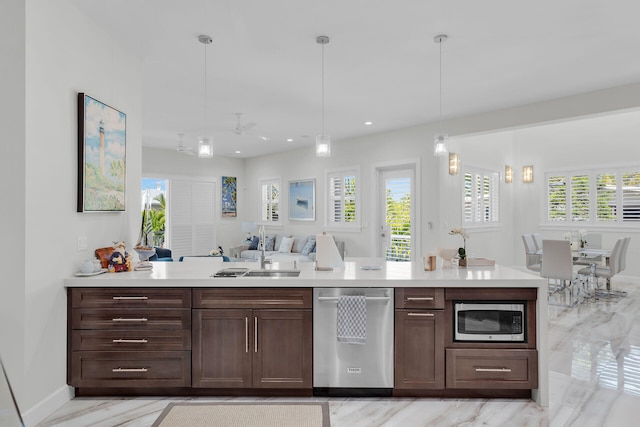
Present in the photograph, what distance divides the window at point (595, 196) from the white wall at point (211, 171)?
279 inches

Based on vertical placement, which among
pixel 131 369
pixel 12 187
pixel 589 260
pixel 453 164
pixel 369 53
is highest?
pixel 369 53

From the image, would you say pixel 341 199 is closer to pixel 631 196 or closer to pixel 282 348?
pixel 631 196

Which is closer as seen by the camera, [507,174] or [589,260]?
[589,260]

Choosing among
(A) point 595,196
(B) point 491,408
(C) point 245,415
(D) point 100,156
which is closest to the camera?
(C) point 245,415

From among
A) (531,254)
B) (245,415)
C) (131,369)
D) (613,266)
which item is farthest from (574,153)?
(131,369)

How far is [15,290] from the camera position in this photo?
2426mm

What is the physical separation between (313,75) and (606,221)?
6.45 meters

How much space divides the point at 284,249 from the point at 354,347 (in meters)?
5.79

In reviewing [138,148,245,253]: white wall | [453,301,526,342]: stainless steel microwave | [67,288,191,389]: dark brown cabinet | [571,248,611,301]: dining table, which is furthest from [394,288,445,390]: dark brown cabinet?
[138,148,245,253]: white wall

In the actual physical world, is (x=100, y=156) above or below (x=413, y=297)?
above

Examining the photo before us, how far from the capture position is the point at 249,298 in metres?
2.81

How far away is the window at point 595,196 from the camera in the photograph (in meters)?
7.15

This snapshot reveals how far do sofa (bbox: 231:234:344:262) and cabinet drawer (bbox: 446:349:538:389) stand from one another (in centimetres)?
482

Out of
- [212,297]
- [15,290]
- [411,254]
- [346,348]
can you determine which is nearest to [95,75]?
[15,290]
